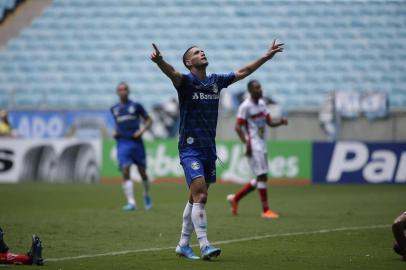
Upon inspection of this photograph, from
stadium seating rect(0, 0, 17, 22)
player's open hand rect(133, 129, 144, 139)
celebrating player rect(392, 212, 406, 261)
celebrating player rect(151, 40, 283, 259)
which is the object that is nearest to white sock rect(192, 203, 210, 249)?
celebrating player rect(151, 40, 283, 259)

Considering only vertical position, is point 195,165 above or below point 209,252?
above

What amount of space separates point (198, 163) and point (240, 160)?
16.3 meters

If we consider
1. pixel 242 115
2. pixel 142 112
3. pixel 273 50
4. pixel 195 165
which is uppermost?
pixel 142 112

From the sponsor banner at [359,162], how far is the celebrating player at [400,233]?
15892mm

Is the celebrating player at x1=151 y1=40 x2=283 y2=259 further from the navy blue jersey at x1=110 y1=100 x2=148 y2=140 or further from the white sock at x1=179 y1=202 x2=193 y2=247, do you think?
the navy blue jersey at x1=110 y1=100 x2=148 y2=140

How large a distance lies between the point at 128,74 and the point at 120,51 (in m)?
1.30

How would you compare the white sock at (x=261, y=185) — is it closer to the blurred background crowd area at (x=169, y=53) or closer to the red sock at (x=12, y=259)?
the red sock at (x=12, y=259)

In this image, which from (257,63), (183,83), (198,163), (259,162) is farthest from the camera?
(259,162)

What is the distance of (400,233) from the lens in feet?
31.8

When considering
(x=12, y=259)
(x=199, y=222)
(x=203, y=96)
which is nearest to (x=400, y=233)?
(x=199, y=222)

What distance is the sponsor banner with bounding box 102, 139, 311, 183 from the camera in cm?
2644

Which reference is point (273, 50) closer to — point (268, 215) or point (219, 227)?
point (219, 227)

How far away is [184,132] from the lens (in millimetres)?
10383

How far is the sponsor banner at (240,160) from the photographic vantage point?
26.4 m
